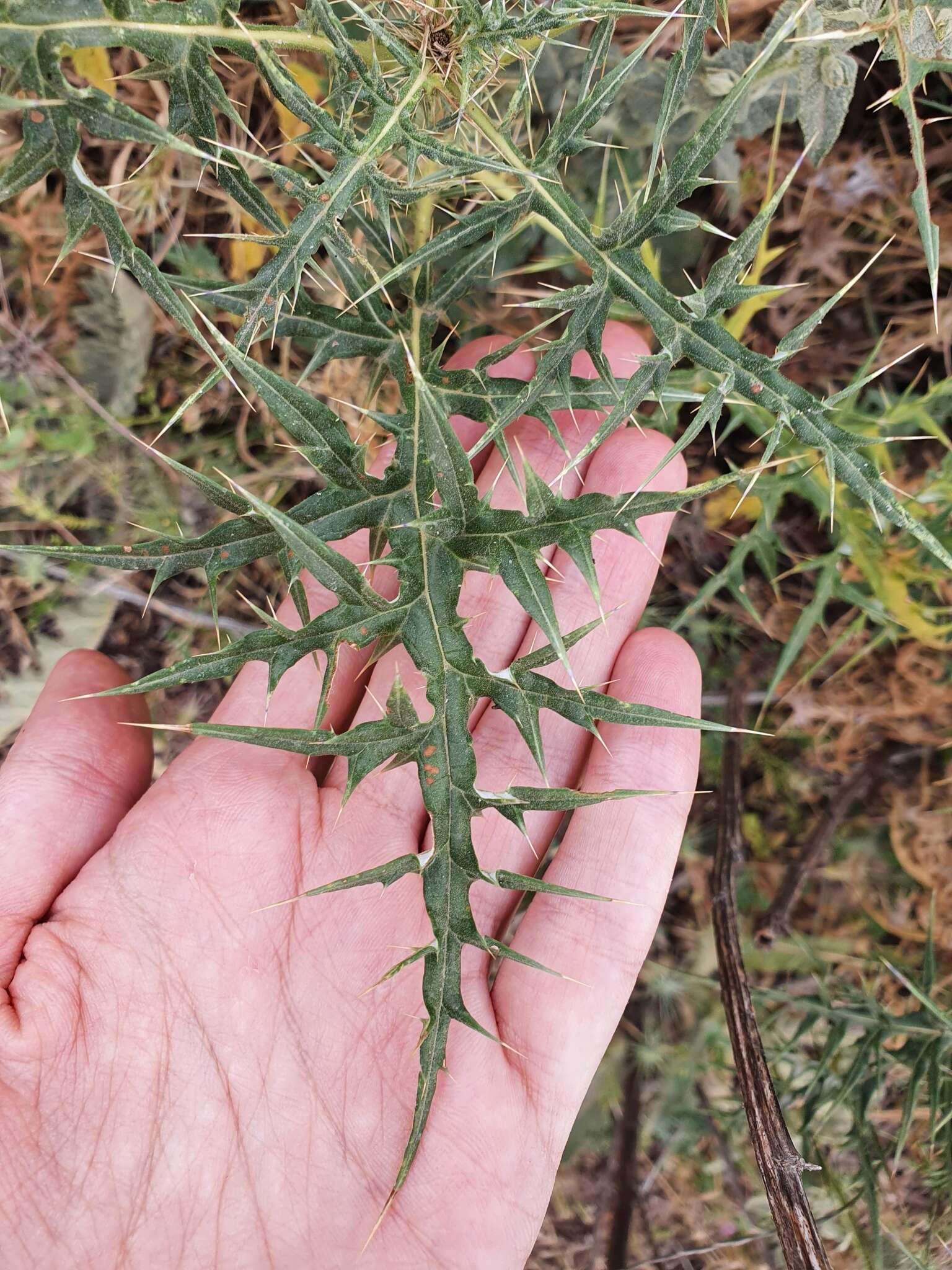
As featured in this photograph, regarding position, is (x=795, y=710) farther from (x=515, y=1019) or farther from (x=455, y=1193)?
(x=455, y=1193)

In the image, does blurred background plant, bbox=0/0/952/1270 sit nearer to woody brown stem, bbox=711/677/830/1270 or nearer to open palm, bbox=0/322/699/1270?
woody brown stem, bbox=711/677/830/1270

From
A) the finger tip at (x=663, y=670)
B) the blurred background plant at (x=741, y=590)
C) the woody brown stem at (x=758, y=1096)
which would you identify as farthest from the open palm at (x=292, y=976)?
the blurred background plant at (x=741, y=590)

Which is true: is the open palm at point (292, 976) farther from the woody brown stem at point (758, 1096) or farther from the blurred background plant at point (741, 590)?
the blurred background plant at point (741, 590)

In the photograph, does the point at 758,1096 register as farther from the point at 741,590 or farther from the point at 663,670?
the point at 741,590

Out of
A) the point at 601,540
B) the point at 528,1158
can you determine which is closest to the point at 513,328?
the point at 601,540

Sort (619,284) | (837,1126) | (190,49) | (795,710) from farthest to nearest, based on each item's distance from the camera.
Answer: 1. (837,1126)
2. (795,710)
3. (619,284)
4. (190,49)

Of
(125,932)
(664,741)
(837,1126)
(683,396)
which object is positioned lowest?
(837,1126)
